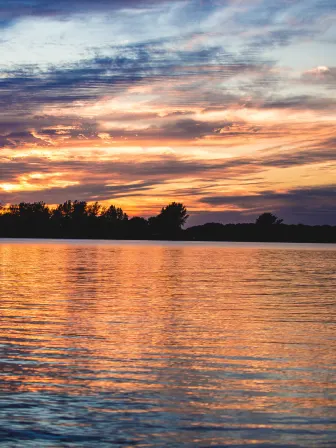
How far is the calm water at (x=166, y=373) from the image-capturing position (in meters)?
13.3

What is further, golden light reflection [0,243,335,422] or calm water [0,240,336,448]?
golden light reflection [0,243,335,422]

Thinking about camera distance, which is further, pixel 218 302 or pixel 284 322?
pixel 218 302

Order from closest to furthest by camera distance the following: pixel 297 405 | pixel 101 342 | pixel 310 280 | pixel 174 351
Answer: pixel 297 405 < pixel 174 351 < pixel 101 342 < pixel 310 280

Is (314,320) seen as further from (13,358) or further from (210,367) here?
(13,358)

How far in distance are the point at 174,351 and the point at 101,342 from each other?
283cm

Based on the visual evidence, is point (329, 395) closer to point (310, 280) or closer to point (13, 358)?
A: point (13, 358)

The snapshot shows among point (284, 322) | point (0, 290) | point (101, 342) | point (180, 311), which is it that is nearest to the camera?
point (101, 342)

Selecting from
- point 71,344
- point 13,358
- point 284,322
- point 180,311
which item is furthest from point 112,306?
point 13,358

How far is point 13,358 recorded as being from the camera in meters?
20.3

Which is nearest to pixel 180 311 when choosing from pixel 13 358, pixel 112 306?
pixel 112 306

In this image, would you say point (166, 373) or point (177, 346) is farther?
point (177, 346)

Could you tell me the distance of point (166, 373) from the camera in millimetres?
18516

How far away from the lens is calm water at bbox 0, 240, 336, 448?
13266mm

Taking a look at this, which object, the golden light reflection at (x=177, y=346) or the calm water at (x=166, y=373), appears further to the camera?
the golden light reflection at (x=177, y=346)
